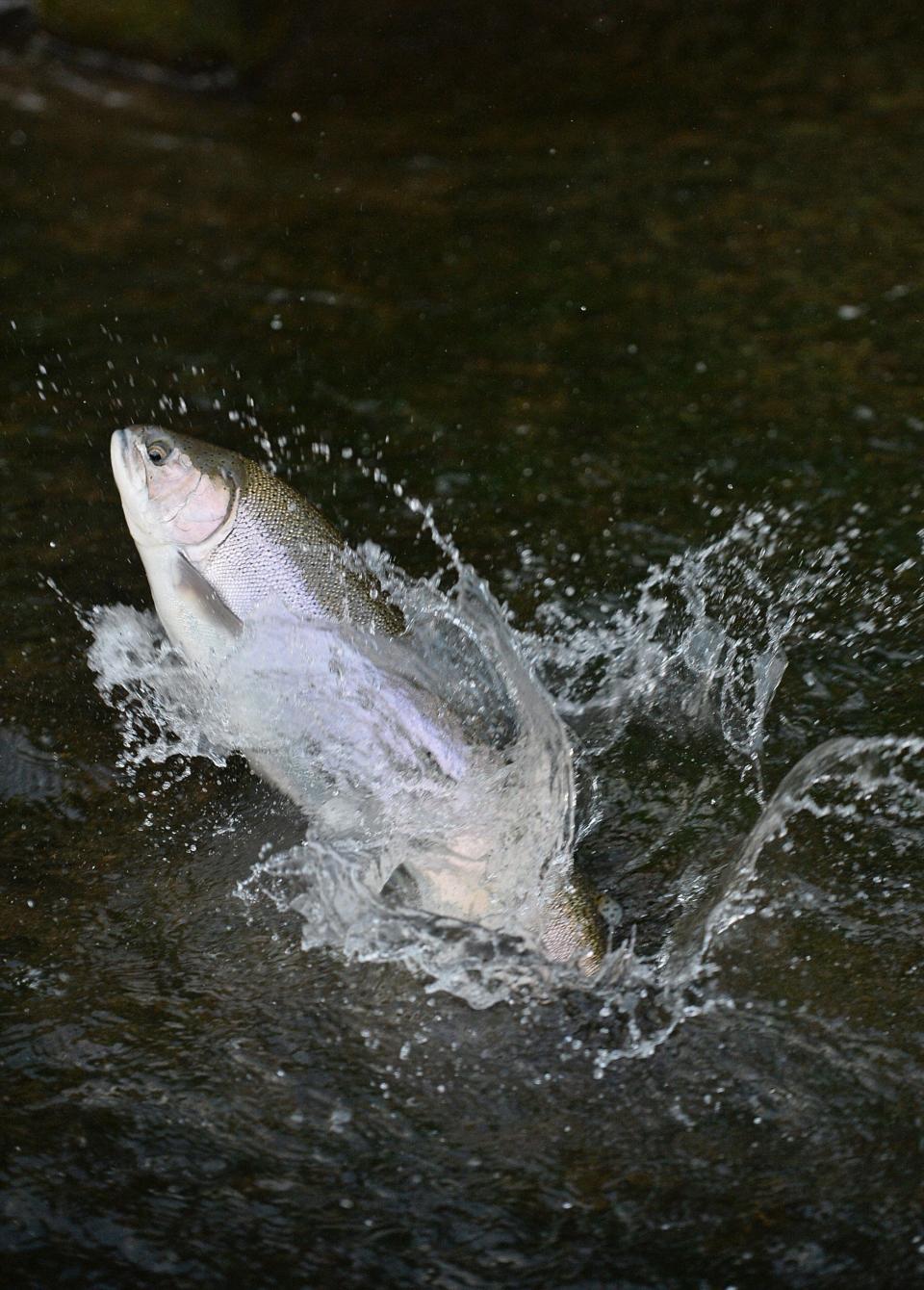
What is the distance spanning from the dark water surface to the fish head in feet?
2.51

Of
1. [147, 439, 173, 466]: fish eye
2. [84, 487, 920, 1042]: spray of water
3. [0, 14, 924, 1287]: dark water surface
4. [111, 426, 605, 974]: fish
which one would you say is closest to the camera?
[0, 14, 924, 1287]: dark water surface

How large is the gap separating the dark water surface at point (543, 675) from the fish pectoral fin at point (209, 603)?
61 centimetres

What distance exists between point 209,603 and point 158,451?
0.45m

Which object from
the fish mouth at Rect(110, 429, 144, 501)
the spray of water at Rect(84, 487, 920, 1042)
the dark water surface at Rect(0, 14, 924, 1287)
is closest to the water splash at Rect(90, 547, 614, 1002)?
the spray of water at Rect(84, 487, 920, 1042)

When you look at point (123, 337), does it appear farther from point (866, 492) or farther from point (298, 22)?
point (298, 22)

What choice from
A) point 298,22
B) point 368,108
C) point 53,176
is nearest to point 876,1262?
point 53,176

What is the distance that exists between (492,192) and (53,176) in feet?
7.91

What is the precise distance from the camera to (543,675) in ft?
14.9

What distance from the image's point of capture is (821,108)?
8.45 meters

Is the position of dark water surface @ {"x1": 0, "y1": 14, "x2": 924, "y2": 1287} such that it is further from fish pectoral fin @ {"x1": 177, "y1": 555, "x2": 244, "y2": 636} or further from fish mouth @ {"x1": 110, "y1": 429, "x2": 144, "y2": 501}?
fish mouth @ {"x1": 110, "y1": 429, "x2": 144, "y2": 501}

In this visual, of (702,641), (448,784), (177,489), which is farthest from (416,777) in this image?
(702,641)

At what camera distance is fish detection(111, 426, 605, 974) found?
12.1 ft

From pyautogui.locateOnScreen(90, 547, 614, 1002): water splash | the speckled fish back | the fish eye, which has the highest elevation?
the fish eye

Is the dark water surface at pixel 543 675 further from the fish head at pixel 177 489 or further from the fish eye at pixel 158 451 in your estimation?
the fish eye at pixel 158 451
